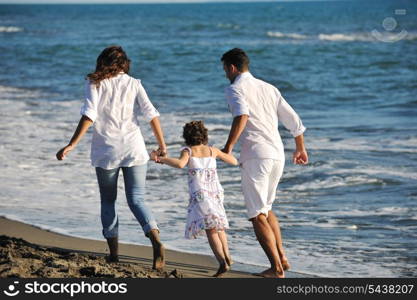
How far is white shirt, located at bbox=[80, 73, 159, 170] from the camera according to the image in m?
6.36

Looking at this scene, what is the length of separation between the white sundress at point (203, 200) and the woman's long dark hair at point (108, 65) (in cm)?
83

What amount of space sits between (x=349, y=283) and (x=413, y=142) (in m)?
8.23

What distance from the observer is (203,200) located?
625cm

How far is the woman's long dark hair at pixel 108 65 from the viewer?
Result: 635cm

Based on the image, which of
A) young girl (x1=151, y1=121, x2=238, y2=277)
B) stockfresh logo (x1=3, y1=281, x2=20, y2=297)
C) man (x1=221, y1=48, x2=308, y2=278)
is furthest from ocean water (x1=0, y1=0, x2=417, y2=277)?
stockfresh logo (x1=3, y1=281, x2=20, y2=297)

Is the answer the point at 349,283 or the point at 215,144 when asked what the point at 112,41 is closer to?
the point at 215,144

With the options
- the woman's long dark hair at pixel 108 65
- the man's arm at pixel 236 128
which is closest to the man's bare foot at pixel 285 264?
the man's arm at pixel 236 128

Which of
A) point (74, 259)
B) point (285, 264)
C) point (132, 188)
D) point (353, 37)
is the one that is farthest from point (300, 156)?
point (353, 37)

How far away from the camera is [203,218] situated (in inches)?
245

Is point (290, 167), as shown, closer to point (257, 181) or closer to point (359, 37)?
point (257, 181)

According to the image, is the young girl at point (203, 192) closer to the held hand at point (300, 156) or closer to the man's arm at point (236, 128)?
the man's arm at point (236, 128)

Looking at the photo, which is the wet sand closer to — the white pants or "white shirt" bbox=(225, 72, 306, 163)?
the white pants

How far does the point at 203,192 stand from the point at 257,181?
406mm

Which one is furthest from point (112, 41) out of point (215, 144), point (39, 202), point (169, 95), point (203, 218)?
point (203, 218)
